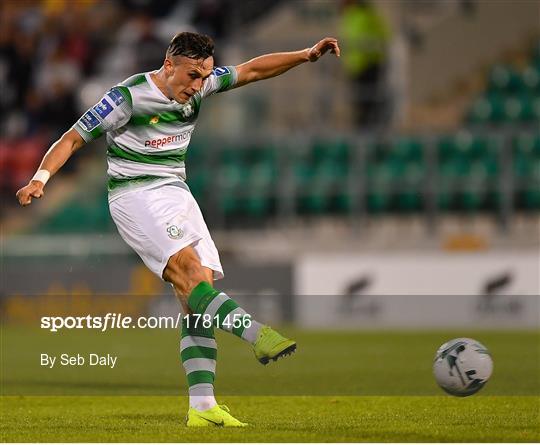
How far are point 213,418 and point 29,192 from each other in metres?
1.53

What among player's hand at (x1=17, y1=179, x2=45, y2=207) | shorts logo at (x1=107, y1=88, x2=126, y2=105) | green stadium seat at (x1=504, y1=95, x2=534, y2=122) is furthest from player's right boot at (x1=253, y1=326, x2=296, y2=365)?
green stadium seat at (x1=504, y1=95, x2=534, y2=122)

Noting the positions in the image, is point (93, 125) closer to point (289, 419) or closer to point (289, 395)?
point (289, 419)

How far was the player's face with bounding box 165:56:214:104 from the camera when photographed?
7.23 metres

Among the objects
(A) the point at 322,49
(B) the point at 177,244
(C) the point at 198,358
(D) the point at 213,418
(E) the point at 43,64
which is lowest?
(D) the point at 213,418

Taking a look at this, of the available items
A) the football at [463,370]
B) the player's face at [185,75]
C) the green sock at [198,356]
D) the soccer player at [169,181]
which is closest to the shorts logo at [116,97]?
the soccer player at [169,181]

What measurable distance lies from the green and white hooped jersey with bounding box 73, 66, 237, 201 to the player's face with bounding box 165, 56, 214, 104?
0.06 meters

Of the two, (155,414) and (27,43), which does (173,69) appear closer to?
(155,414)

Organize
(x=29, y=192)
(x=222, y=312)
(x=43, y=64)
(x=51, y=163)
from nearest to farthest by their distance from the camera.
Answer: (x=29, y=192) → (x=222, y=312) → (x=51, y=163) → (x=43, y=64)

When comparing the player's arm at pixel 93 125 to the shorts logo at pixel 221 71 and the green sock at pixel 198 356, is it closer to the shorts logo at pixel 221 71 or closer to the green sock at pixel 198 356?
the shorts logo at pixel 221 71

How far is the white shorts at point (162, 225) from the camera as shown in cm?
723

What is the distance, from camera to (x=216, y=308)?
6953 millimetres

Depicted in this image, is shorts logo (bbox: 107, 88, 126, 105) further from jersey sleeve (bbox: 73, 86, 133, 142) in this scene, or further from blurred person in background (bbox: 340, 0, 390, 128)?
blurred person in background (bbox: 340, 0, 390, 128)

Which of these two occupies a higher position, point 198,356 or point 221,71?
point 221,71

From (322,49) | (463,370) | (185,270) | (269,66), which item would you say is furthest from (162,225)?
(463,370)
